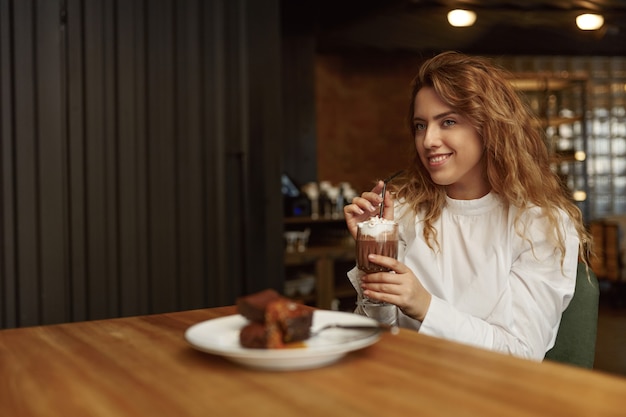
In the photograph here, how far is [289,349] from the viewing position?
36.3 inches

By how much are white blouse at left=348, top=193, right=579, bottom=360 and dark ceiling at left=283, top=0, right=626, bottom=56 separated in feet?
13.1

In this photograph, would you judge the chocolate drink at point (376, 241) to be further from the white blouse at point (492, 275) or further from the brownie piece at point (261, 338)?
the brownie piece at point (261, 338)

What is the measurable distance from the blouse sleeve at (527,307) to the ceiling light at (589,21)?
14.5 feet

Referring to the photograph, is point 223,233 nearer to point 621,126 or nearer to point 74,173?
point 74,173

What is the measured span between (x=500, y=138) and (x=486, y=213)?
0.65 ft

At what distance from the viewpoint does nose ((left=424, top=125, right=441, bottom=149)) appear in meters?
1.68

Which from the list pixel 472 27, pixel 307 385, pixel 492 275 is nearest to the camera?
pixel 307 385

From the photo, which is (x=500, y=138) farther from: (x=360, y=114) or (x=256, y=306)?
(x=360, y=114)

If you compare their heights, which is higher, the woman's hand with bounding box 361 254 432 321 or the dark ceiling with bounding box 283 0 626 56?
the dark ceiling with bounding box 283 0 626 56

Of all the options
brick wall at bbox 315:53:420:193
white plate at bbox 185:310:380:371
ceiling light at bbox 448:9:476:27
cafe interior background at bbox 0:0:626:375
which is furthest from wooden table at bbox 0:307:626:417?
brick wall at bbox 315:53:420:193

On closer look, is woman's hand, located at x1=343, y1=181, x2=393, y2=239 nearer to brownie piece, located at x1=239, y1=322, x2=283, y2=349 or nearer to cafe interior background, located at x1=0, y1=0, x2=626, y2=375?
brownie piece, located at x1=239, y1=322, x2=283, y2=349

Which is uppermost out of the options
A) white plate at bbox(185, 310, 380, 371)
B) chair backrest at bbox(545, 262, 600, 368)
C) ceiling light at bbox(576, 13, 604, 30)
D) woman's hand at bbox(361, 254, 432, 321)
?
ceiling light at bbox(576, 13, 604, 30)

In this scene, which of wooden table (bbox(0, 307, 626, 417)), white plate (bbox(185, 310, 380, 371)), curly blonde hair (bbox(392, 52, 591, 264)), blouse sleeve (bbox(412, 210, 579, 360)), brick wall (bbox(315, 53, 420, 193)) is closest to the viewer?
wooden table (bbox(0, 307, 626, 417))

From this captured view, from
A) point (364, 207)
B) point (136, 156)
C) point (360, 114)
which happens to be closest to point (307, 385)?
point (364, 207)
